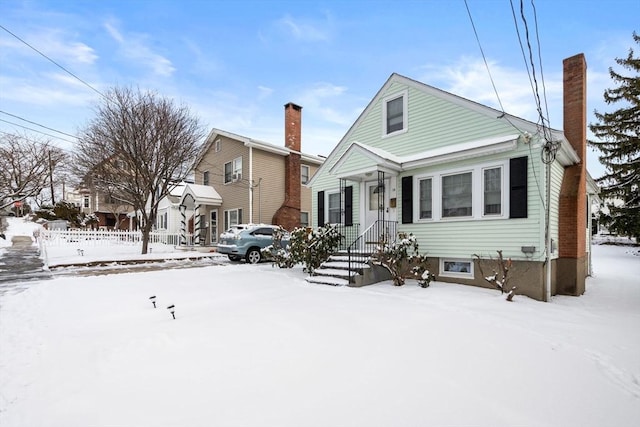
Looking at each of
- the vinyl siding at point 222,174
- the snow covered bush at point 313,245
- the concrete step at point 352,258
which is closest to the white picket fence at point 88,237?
the vinyl siding at point 222,174

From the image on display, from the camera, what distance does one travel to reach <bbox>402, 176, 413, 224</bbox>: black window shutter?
9.76 meters

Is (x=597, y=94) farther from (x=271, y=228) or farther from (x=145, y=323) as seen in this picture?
(x=145, y=323)

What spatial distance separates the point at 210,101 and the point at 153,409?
61.2 feet

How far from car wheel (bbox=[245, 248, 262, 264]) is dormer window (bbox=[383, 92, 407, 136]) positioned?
7165 mm

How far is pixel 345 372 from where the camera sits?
3428 millimetres

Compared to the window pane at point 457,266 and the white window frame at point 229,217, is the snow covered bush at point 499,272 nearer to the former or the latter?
the window pane at point 457,266

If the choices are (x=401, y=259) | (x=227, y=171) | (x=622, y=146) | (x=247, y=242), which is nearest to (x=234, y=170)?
(x=227, y=171)

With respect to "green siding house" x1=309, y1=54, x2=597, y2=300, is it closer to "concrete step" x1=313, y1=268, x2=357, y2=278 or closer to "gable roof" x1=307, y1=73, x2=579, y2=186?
"gable roof" x1=307, y1=73, x2=579, y2=186

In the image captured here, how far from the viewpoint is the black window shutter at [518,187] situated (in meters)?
7.71

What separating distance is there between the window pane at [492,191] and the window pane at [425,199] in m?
1.50

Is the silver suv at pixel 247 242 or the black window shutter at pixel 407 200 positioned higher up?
the black window shutter at pixel 407 200

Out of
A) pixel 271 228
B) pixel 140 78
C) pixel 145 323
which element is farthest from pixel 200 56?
pixel 145 323

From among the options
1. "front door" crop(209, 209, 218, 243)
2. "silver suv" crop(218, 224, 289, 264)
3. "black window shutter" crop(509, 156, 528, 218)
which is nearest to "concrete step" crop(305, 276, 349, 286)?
"black window shutter" crop(509, 156, 528, 218)

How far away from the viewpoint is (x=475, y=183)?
8.53 metres
